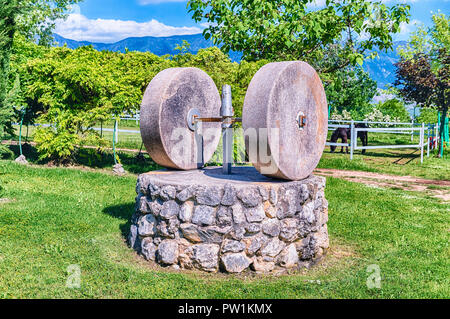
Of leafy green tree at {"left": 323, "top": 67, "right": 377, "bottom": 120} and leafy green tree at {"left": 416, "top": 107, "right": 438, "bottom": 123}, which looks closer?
leafy green tree at {"left": 416, "top": 107, "right": 438, "bottom": 123}

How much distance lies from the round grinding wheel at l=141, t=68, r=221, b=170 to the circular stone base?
2.48 feet

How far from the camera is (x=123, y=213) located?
696 cm

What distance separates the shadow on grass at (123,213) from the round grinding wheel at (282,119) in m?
2.35

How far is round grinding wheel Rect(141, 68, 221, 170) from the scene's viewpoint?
18.4ft

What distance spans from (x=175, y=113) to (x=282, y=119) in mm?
1619

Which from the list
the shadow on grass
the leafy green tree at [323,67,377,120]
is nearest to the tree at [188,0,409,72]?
the shadow on grass

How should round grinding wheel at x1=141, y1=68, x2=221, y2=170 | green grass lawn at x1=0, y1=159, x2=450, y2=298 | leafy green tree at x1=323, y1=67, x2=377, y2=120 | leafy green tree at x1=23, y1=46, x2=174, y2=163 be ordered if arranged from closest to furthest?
green grass lawn at x1=0, y1=159, x2=450, y2=298, round grinding wheel at x1=141, y1=68, x2=221, y2=170, leafy green tree at x1=23, y1=46, x2=174, y2=163, leafy green tree at x1=323, y1=67, x2=377, y2=120

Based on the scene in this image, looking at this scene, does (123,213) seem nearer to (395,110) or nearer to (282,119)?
(282,119)

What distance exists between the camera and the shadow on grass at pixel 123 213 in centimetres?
623

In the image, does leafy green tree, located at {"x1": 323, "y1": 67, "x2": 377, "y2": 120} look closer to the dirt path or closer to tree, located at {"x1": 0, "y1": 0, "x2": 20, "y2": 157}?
the dirt path

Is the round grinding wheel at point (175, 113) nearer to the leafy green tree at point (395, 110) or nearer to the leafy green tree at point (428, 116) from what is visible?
the leafy green tree at point (395, 110)

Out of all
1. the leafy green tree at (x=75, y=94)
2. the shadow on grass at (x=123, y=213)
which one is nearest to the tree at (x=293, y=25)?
the leafy green tree at (x=75, y=94)
